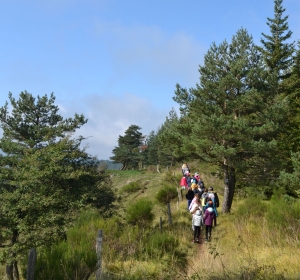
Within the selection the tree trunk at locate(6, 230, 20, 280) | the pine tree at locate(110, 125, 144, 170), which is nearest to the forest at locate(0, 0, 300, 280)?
the tree trunk at locate(6, 230, 20, 280)

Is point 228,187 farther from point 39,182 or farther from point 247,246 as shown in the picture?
point 39,182

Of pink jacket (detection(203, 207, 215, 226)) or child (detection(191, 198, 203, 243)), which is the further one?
pink jacket (detection(203, 207, 215, 226))

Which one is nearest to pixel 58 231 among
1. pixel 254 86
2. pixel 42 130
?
pixel 42 130

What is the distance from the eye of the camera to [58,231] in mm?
9461

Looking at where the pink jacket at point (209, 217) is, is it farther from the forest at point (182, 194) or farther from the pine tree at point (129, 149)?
the pine tree at point (129, 149)

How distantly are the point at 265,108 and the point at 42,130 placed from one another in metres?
13.1

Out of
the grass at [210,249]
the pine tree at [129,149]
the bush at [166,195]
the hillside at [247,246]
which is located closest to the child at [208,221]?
the hillside at [247,246]

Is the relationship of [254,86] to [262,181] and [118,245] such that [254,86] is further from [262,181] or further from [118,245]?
[118,245]

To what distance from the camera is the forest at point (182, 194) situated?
275 inches

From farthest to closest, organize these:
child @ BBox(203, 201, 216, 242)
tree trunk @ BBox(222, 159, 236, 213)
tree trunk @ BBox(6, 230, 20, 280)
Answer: tree trunk @ BBox(222, 159, 236, 213)
child @ BBox(203, 201, 216, 242)
tree trunk @ BBox(6, 230, 20, 280)

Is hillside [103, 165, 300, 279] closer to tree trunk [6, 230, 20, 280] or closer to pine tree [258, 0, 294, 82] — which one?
tree trunk [6, 230, 20, 280]

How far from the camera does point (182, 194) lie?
22.9m

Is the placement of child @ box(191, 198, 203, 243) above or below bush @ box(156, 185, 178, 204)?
below

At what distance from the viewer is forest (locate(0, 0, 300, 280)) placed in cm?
700
